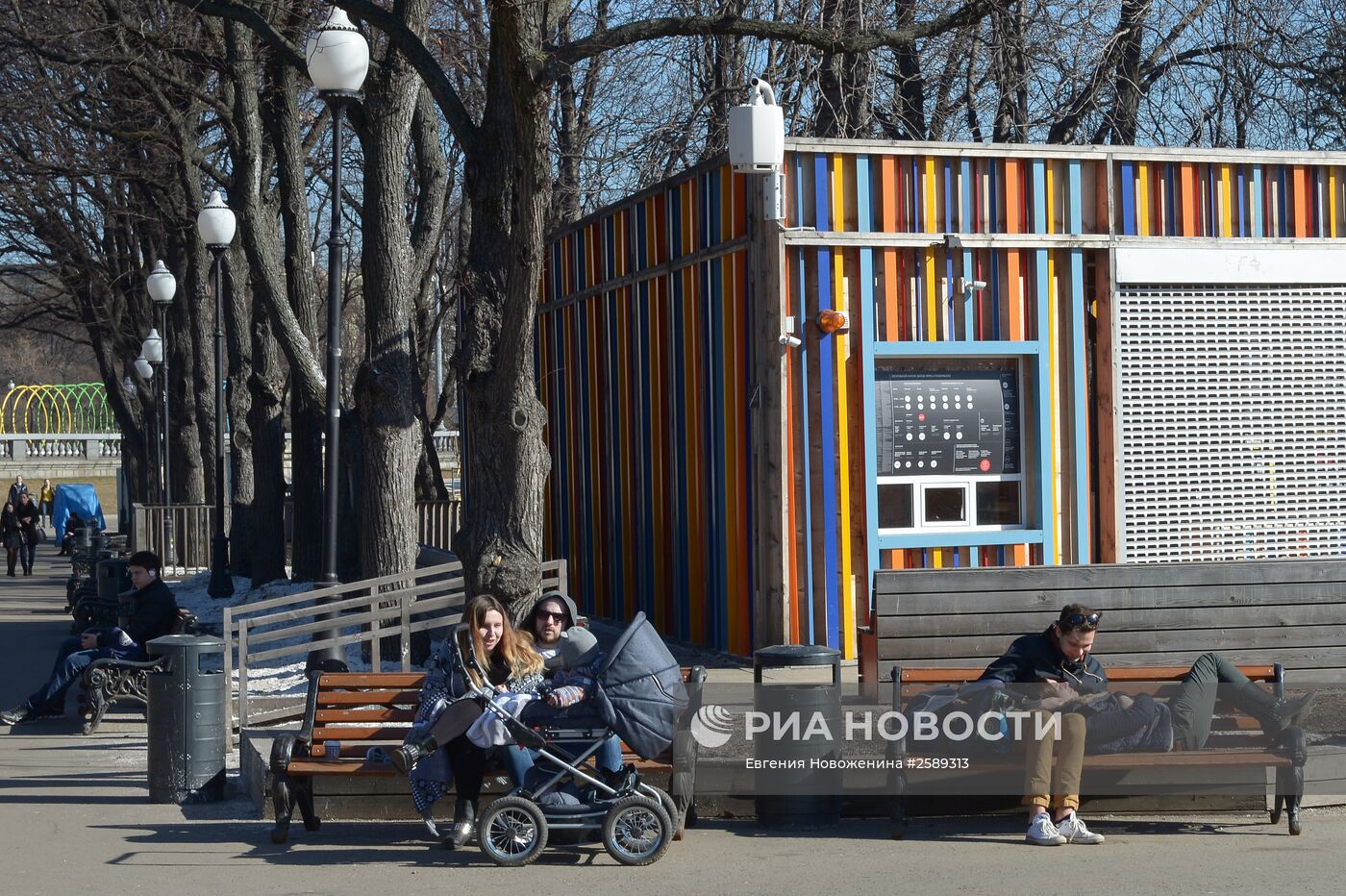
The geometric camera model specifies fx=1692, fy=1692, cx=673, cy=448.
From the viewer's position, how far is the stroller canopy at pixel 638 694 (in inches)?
314

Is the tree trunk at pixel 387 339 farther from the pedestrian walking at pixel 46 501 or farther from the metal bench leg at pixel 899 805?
the pedestrian walking at pixel 46 501

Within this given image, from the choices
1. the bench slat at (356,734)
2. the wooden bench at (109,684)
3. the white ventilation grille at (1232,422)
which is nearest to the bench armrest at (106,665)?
the wooden bench at (109,684)

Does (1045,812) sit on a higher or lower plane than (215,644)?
lower

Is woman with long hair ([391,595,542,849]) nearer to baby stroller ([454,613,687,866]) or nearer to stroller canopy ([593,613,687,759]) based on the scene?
baby stroller ([454,613,687,866])

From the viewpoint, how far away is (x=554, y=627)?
878cm

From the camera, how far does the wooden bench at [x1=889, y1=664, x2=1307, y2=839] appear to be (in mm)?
8000

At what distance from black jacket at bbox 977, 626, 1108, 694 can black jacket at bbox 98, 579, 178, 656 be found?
6801 mm

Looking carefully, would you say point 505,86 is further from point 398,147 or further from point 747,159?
point 398,147

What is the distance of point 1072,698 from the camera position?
815 centimetres

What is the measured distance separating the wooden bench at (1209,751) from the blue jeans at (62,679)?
7.01m

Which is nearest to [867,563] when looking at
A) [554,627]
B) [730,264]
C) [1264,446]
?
[730,264]

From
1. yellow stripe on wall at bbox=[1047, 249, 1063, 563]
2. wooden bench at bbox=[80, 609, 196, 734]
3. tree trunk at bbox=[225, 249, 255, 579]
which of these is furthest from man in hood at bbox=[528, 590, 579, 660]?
tree trunk at bbox=[225, 249, 255, 579]

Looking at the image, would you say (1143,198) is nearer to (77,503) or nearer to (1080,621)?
(1080,621)

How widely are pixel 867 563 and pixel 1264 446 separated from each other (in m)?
3.62
